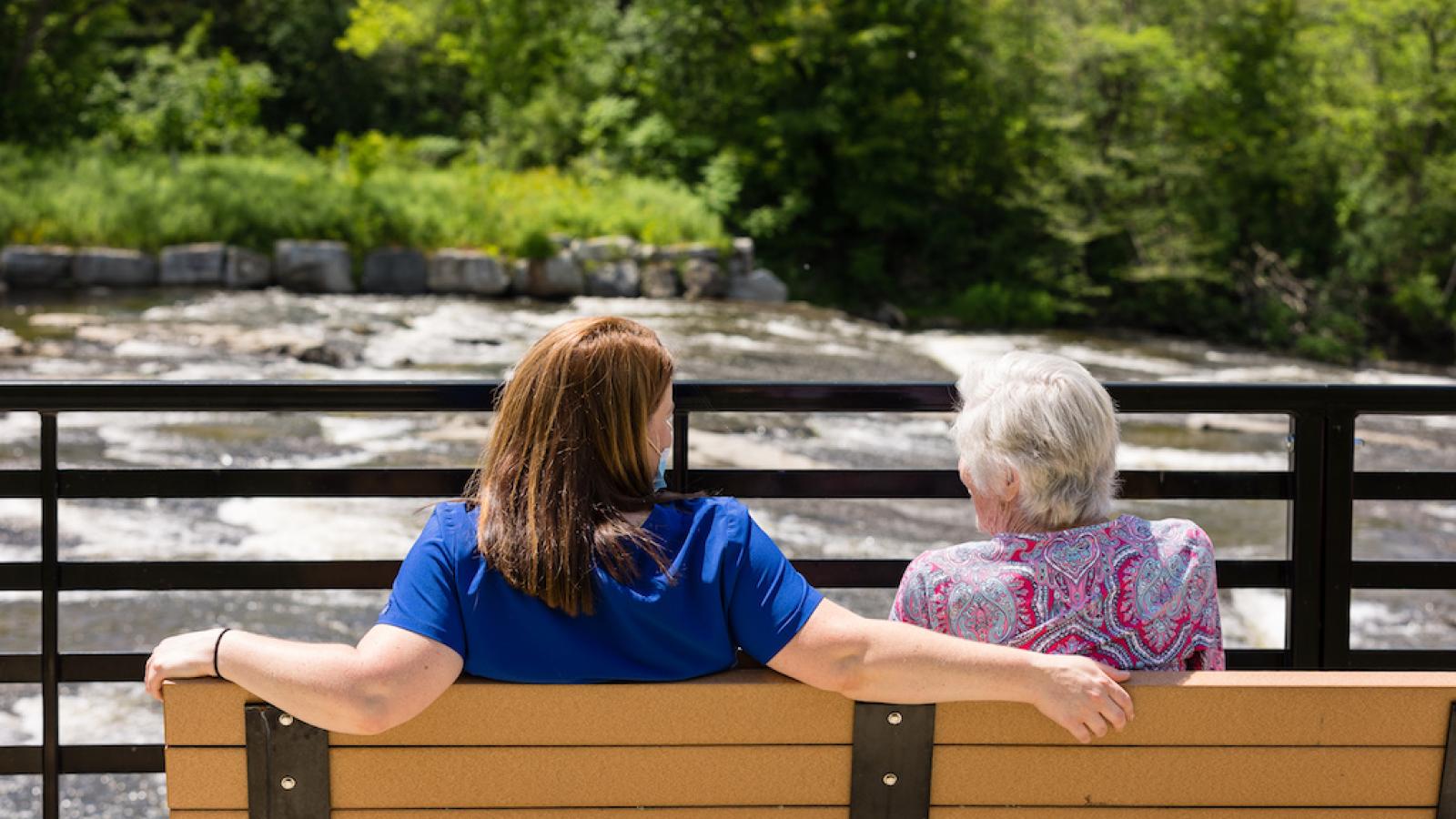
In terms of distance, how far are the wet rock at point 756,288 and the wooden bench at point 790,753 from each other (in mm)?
16894

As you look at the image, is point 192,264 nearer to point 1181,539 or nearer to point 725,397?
point 725,397

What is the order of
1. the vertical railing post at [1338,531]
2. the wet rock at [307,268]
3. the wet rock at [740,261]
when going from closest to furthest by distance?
the vertical railing post at [1338,531]
the wet rock at [307,268]
the wet rock at [740,261]

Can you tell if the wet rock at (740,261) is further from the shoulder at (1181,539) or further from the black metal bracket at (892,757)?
the black metal bracket at (892,757)

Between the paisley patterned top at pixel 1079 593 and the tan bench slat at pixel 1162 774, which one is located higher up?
the paisley patterned top at pixel 1079 593

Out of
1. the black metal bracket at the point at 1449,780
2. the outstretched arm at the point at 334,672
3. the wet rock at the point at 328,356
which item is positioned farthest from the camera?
the wet rock at the point at 328,356

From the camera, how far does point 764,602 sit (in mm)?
1584

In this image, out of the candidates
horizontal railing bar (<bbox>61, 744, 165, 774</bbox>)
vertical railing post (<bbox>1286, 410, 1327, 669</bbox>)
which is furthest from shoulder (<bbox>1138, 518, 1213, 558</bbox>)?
horizontal railing bar (<bbox>61, 744, 165, 774</bbox>)

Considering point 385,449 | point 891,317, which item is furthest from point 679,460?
point 891,317

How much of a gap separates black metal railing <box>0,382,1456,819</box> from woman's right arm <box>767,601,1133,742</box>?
0.70 meters

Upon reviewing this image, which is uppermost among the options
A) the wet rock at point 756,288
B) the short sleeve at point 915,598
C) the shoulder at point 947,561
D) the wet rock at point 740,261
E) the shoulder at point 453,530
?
the wet rock at point 740,261

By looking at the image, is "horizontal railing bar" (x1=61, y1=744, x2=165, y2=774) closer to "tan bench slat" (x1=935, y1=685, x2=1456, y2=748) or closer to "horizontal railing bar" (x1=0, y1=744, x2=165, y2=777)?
"horizontal railing bar" (x1=0, y1=744, x2=165, y2=777)

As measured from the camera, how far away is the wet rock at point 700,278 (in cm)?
1794

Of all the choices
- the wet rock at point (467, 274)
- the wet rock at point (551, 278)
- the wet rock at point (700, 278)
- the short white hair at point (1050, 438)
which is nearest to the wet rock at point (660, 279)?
the wet rock at point (700, 278)

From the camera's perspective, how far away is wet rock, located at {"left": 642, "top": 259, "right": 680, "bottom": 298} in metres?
17.8
